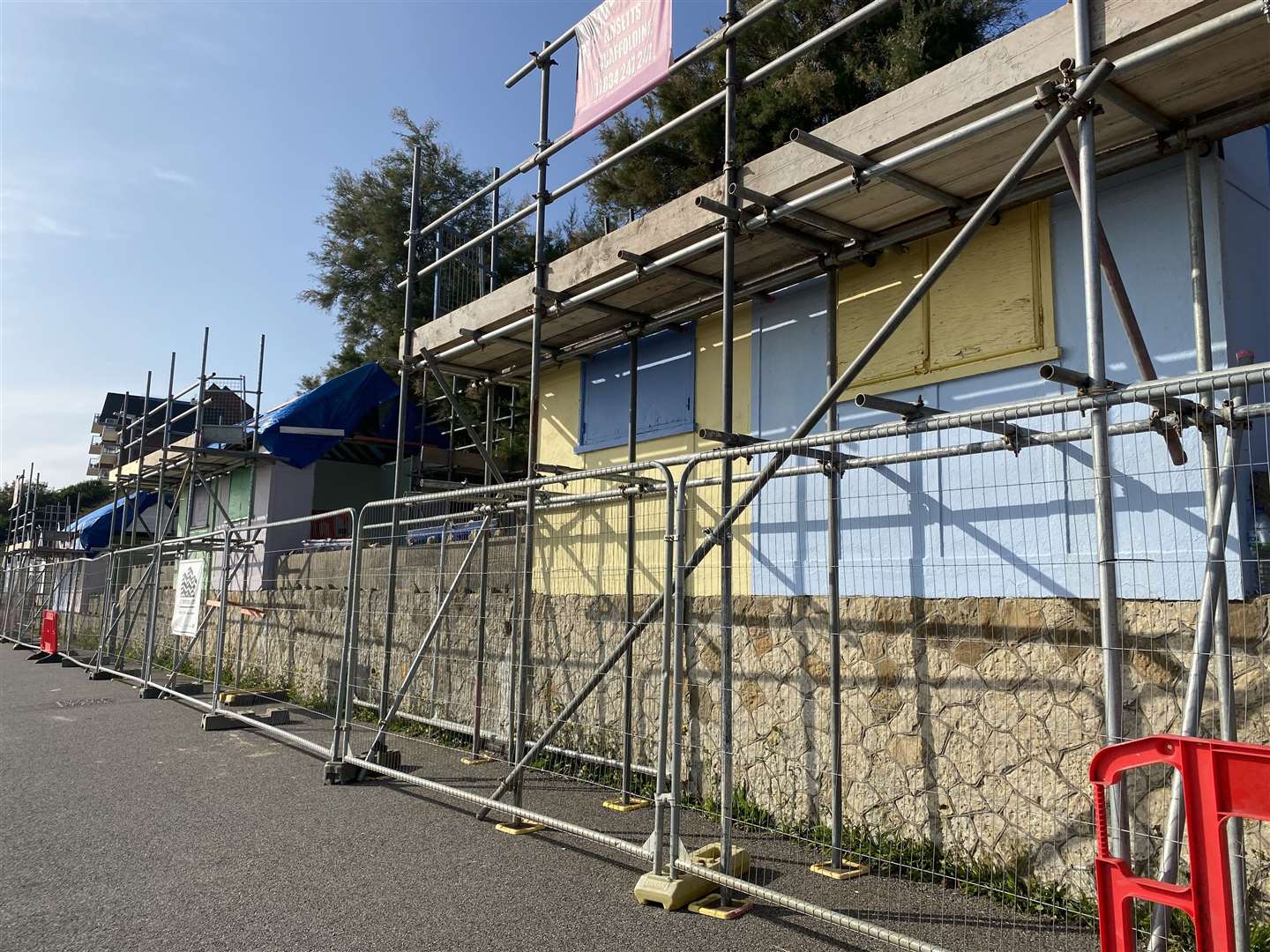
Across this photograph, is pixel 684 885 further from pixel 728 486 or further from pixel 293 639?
pixel 293 639

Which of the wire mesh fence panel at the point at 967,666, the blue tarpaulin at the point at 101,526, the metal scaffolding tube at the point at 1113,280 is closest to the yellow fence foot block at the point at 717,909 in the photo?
the wire mesh fence panel at the point at 967,666

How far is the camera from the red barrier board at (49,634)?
17.5 metres

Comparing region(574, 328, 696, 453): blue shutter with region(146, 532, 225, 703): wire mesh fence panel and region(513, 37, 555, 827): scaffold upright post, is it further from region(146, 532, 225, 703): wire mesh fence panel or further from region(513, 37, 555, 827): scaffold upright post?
region(146, 532, 225, 703): wire mesh fence panel

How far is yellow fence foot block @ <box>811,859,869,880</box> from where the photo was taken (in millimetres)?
4781

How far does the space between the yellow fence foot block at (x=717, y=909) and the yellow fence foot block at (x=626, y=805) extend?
1.63 m

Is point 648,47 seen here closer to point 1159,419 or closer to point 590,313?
point 590,313

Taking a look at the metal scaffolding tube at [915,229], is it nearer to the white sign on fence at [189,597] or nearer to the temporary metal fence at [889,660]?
the temporary metal fence at [889,660]

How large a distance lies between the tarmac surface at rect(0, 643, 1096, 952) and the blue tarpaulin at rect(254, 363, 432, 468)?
8399mm

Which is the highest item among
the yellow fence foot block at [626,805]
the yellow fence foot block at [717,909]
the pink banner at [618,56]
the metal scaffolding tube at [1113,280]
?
the pink banner at [618,56]

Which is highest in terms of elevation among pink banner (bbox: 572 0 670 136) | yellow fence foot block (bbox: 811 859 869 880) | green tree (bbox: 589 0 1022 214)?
green tree (bbox: 589 0 1022 214)

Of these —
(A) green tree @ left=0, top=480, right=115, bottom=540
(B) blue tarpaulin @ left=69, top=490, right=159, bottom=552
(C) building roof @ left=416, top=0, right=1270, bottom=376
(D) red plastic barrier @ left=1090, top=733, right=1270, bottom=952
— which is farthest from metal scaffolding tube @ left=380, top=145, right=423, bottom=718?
(A) green tree @ left=0, top=480, right=115, bottom=540

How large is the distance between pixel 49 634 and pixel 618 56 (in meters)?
16.9

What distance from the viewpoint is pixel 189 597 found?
10602 millimetres

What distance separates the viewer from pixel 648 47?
6301 millimetres
